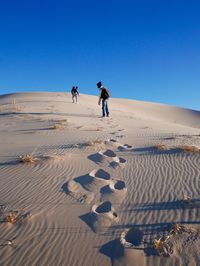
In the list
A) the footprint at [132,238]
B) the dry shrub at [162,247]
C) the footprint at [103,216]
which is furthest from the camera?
the footprint at [103,216]

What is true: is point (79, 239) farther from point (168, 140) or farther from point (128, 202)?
point (168, 140)

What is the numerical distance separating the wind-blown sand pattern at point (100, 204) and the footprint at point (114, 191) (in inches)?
0.6

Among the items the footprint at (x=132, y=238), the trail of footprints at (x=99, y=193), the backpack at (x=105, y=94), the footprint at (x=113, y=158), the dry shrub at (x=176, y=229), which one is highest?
the backpack at (x=105, y=94)

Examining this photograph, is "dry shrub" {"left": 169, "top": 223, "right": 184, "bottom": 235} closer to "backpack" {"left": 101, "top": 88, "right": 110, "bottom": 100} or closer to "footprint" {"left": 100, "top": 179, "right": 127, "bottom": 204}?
"footprint" {"left": 100, "top": 179, "right": 127, "bottom": 204}

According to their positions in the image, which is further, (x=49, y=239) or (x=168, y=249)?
(x=49, y=239)

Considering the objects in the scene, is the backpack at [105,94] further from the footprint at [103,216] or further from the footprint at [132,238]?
the footprint at [132,238]

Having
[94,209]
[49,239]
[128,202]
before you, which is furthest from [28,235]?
[128,202]

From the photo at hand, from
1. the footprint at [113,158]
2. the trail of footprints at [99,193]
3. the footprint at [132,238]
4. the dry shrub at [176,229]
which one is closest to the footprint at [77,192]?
the trail of footprints at [99,193]

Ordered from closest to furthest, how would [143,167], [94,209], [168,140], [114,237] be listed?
[114,237]
[94,209]
[143,167]
[168,140]

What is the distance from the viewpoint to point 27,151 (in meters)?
8.25

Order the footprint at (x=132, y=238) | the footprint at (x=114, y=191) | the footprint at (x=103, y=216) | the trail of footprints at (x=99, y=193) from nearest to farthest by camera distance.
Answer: the footprint at (x=132, y=238)
the footprint at (x=103, y=216)
the trail of footprints at (x=99, y=193)
the footprint at (x=114, y=191)

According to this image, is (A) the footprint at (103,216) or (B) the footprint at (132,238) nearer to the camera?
(B) the footprint at (132,238)

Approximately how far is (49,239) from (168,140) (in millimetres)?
6053

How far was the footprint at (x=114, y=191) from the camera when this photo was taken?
206 inches
